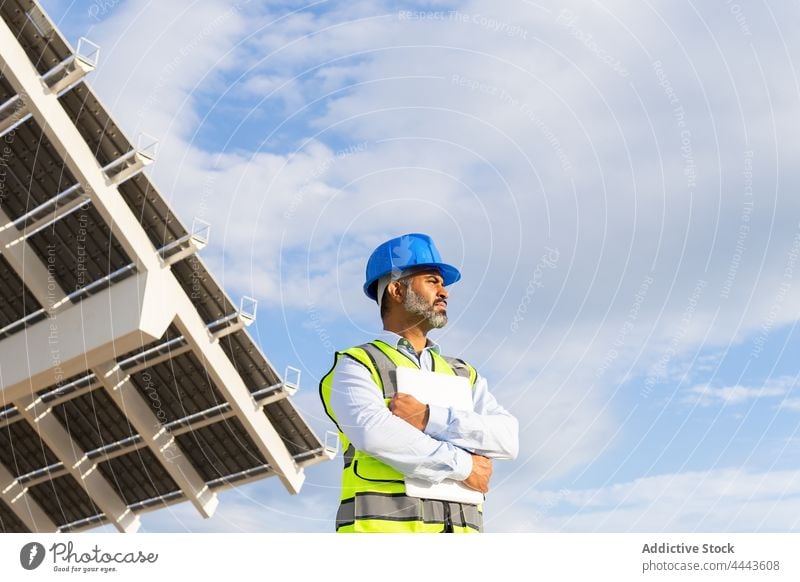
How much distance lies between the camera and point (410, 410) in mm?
4469

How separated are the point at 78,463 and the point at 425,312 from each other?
70.0 ft

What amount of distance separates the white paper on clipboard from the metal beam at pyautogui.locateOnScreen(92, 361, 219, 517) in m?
17.3

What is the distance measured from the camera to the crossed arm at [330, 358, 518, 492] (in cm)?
431

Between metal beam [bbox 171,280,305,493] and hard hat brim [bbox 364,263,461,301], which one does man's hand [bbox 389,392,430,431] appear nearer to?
hard hat brim [bbox 364,263,461,301]

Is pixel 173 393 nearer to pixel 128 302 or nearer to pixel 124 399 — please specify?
pixel 124 399

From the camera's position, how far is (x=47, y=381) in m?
20.1

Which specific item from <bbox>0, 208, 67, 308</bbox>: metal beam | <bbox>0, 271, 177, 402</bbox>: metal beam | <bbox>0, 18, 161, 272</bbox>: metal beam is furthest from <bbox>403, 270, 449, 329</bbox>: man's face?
<bbox>0, 208, 67, 308</bbox>: metal beam

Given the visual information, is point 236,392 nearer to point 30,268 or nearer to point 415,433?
point 30,268

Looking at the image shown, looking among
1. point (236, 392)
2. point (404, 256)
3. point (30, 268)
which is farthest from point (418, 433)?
point (236, 392)

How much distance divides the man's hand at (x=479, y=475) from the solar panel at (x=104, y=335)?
13306 millimetres

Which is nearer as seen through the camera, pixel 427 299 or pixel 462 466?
pixel 462 466
